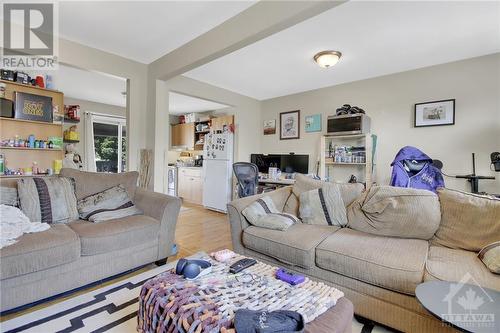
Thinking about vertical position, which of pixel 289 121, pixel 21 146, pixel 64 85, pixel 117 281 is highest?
pixel 64 85

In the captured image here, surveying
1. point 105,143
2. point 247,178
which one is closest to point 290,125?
point 247,178

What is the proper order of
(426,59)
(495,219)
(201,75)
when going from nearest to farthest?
(495,219), (426,59), (201,75)

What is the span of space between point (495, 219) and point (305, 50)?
2.43 meters

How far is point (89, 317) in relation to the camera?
5.05ft

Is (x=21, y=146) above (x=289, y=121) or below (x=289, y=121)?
below

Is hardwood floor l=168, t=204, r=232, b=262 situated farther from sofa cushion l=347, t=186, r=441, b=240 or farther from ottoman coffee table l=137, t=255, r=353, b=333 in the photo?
sofa cushion l=347, t=186, r=441, b=240

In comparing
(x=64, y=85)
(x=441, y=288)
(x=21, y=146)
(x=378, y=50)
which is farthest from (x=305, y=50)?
(x=64, y=85)

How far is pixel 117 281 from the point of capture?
2.01 metres

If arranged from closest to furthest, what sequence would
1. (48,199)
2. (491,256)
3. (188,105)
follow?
(491,256), (48,199), (188,105)

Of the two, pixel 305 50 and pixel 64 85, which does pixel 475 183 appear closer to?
pixel 305 50

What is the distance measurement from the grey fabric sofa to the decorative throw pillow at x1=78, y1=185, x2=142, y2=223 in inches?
3.2

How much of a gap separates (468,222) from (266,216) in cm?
147

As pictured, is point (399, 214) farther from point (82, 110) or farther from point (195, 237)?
A: point (82, 110)

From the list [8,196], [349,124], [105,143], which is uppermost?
[349,124]
